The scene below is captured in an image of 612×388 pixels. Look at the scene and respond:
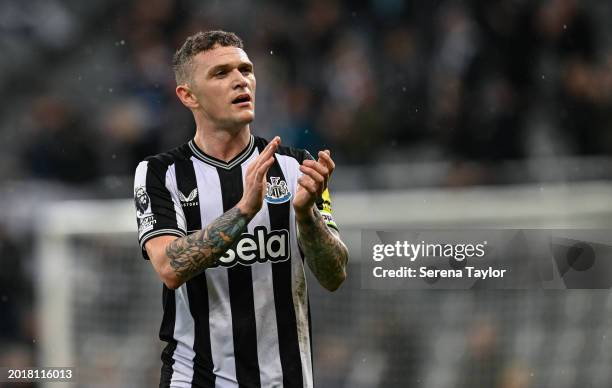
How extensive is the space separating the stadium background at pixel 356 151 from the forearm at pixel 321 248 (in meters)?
2.74

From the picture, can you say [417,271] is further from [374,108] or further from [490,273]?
[374,108]

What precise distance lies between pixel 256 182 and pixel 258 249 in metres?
0.36

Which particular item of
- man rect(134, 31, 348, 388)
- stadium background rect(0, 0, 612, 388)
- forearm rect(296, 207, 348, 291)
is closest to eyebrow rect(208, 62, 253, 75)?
man rect(134, 31, 348, 388)

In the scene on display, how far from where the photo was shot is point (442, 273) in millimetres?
5984

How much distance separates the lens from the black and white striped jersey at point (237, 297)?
10.2 feet

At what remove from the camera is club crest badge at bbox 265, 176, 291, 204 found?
10.5ft

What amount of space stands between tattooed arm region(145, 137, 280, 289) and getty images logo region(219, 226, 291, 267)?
167mm

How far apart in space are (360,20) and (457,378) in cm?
300

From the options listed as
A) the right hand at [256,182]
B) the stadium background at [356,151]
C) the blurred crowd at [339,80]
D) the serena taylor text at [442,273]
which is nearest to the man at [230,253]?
the right hand at [256,182]

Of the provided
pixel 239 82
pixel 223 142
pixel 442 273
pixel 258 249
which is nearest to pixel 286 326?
pixel 258 249

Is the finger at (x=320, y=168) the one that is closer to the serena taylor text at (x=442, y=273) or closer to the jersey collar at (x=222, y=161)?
the jersey collar at (x=222, y=161)

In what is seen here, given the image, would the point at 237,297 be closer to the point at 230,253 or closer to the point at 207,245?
the point at 230,253

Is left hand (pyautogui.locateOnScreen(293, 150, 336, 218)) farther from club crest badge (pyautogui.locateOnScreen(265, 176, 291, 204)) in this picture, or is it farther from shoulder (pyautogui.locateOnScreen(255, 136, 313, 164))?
shoulder (pyautogui.locateOnScreen(255, 136, 313, 164))

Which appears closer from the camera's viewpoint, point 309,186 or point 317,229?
Result: point 309,186
